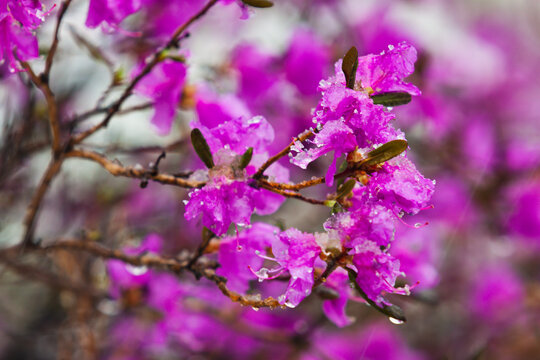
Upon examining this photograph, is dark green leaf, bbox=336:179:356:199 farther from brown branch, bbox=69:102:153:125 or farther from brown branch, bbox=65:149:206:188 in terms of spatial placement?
brown branch, bbox=69:102:153:125

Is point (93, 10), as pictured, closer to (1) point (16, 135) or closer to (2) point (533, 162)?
(1) point (16, 135)

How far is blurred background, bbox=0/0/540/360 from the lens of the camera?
1.21 m

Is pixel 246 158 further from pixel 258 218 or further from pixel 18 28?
pixel 258 218

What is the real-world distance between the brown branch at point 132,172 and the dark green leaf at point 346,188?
178 millimetres

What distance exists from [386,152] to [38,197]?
0.66 metres

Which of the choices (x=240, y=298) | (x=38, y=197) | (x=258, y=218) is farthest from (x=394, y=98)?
(x=258, y=218)

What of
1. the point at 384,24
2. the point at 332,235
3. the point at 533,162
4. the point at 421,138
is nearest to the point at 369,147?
the point at 332,235

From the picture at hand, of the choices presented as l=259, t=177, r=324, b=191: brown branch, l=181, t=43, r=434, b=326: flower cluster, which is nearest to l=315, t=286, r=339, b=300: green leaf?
l=181, t=43, r=434, b=326: flower cluster

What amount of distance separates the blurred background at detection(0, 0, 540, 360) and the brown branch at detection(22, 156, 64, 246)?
43mm

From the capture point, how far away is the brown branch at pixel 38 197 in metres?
0.89

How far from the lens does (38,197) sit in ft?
3.00

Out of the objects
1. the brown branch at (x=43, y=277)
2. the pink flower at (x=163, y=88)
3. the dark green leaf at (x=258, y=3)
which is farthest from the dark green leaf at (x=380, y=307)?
the brown branch at (x=43, y=277)

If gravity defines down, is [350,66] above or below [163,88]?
above

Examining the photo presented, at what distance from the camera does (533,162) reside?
6.22 ft
